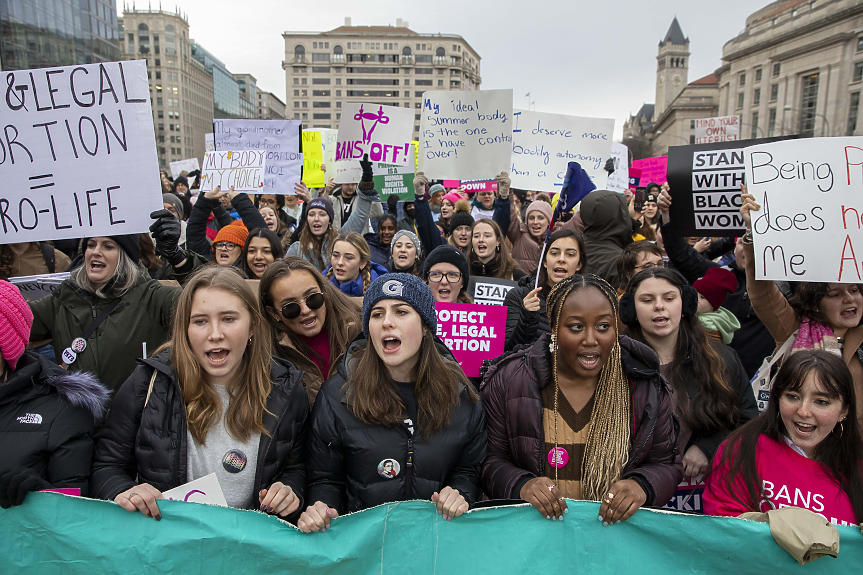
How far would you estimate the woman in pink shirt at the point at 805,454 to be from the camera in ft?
6.84

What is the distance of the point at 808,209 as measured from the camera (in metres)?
2.98

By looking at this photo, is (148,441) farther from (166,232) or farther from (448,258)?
(448,258)

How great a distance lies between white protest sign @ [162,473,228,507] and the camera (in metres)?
2.00

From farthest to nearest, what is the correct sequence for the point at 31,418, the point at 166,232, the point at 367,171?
the point at 367,171, the point at 166,232, the point at 31,418

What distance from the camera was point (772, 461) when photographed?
2156mm

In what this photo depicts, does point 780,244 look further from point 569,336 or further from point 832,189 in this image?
point 569,336

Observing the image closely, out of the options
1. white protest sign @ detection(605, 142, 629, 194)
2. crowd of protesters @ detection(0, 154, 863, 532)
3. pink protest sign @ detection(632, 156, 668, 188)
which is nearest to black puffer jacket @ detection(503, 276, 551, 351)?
crowd of protesters @ detection(0, 154, 863, 532)

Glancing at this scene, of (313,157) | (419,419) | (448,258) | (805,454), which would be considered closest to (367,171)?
(448,258)

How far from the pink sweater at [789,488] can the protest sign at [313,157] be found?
8567mm

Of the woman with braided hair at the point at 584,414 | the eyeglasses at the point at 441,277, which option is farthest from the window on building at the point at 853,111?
the woman with braided hair at the point at 584,414

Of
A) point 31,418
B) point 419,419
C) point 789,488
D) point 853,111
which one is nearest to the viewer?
point 31,418

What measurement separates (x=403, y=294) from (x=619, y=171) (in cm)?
816

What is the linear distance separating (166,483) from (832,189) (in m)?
3.56

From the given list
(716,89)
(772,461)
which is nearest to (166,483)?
(772,461)
